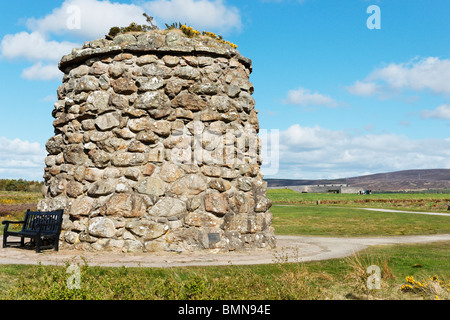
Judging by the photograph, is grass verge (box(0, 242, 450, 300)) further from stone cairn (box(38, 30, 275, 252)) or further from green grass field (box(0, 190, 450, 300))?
stone cairn (box(38, 30, 275, 252))

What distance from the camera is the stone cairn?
9.73m

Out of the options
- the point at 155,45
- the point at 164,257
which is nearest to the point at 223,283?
the point at 164,257

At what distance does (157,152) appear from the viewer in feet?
32.8

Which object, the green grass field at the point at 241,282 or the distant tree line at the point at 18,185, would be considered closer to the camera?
the green grass field at the point at 241,282

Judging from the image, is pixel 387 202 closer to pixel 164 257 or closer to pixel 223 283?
pixel 164 257

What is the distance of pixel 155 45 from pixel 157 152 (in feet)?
8.33

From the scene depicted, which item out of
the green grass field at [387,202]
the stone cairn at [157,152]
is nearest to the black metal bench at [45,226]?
the stone cairn at [157,152]

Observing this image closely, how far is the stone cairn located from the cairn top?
26mm

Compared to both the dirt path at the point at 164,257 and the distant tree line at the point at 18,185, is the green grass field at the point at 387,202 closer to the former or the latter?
the dirt path at the point at 164,257

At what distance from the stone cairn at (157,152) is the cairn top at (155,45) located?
0.03m

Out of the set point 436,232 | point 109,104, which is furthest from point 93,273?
point 436,232

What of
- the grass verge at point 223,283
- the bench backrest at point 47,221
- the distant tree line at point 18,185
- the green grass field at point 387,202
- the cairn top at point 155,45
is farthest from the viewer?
the distant tree line at point 18,185

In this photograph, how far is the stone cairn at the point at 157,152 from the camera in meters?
9.73
